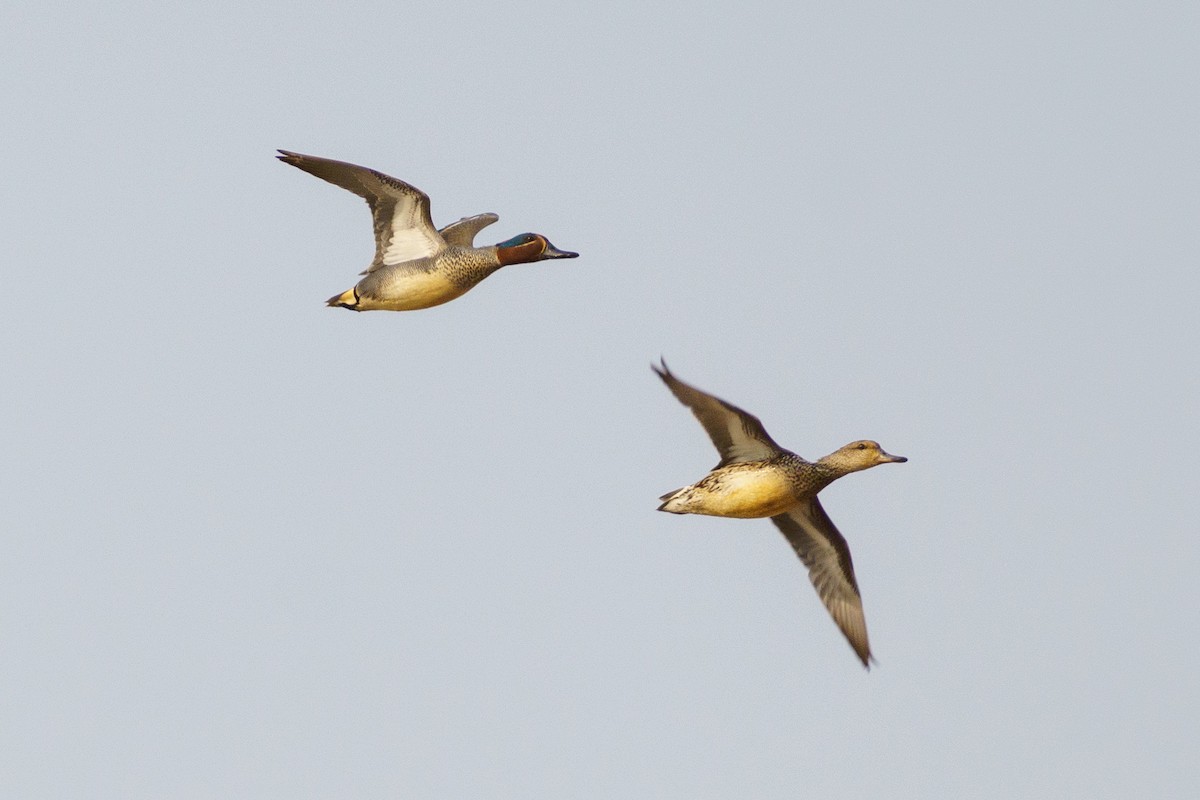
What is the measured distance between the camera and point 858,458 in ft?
55.2

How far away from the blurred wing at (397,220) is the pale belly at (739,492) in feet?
13.2

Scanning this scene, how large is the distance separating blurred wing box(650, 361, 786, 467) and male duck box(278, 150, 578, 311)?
3.55m

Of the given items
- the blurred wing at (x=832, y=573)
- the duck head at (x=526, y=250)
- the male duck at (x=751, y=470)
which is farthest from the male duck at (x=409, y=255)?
the blurred wing at (x=832, y=573)

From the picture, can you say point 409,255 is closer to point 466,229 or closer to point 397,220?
point 397,220

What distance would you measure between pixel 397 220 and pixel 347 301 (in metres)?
0.94

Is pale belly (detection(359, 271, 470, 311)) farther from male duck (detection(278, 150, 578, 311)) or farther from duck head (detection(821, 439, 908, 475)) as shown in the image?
duck head (detection(821, 439, 908, 475))

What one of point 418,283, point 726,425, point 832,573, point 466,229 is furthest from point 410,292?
point 832,573

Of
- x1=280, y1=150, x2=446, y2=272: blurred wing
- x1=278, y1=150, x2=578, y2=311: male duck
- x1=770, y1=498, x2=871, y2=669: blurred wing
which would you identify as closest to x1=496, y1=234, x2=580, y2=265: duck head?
x1=278, y1=150, x2=578, y2=311: male duck

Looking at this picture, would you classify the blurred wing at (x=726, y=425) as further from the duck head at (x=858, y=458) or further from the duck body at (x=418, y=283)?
the duck body at (x=418, y=283)

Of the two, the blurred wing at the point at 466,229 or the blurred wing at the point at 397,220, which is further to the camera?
the blurred wing at the point at 466,229

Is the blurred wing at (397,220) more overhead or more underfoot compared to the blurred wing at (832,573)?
more overhead

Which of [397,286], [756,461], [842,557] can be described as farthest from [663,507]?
[397,286]

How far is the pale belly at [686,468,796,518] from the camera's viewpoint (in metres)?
16.1

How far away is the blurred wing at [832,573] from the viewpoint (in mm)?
17516
